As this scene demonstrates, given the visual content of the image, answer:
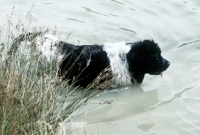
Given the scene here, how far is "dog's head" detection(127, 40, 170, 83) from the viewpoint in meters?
5.95

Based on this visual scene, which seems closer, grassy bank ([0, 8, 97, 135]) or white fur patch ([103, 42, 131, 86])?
grassy bank ([0, 8, 97, 135])

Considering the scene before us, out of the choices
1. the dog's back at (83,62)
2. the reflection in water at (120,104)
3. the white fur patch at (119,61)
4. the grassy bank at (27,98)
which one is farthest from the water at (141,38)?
the grassy bank at (27,98)

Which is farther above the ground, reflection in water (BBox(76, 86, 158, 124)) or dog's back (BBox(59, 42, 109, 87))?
dog's back (BBox(59, 42, 109, 87))

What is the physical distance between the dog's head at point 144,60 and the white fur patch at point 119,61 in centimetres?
7

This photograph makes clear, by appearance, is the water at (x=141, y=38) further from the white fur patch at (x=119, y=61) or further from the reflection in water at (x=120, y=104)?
the white fur patch at (x=119, y=61)

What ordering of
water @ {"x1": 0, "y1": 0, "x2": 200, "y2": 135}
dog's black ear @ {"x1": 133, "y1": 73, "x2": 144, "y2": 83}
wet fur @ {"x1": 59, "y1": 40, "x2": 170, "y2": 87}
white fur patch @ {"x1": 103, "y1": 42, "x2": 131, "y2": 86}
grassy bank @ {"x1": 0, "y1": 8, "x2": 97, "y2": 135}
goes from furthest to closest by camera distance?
1. dog's black ear @ {"x1": 133, "y1": 73, "x2": 144, "y2": 83}
2. white fur patch @ {"x1": 103, "y1": 42, "x2": 131, "y2": 86}
3. wet fur @ {"x1": 59, "y1": 40, "x2": 170, "y2": 87}
4. water @ {"x1": 0, "y1": 0, "x2": 200, "y2": 135}
5. grassy bank @ {"x1": 0, "y1": 8, "x2": 97, "y2": 135}

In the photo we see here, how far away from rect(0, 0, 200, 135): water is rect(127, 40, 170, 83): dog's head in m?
0.19

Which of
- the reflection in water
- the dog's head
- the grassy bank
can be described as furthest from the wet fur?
the grassy bank

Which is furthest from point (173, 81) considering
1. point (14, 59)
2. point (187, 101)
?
point (14, 59)

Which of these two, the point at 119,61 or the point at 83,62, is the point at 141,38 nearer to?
the point at 119,61

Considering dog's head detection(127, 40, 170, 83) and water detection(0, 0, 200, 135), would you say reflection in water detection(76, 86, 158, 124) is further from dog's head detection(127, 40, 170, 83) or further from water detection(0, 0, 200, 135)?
dog's head detection(127, 40, 170, 83)

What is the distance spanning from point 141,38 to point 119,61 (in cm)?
132

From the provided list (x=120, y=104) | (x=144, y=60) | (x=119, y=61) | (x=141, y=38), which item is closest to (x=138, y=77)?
(x=144, y=60)

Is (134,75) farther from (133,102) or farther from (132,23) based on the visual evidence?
(132,23)
